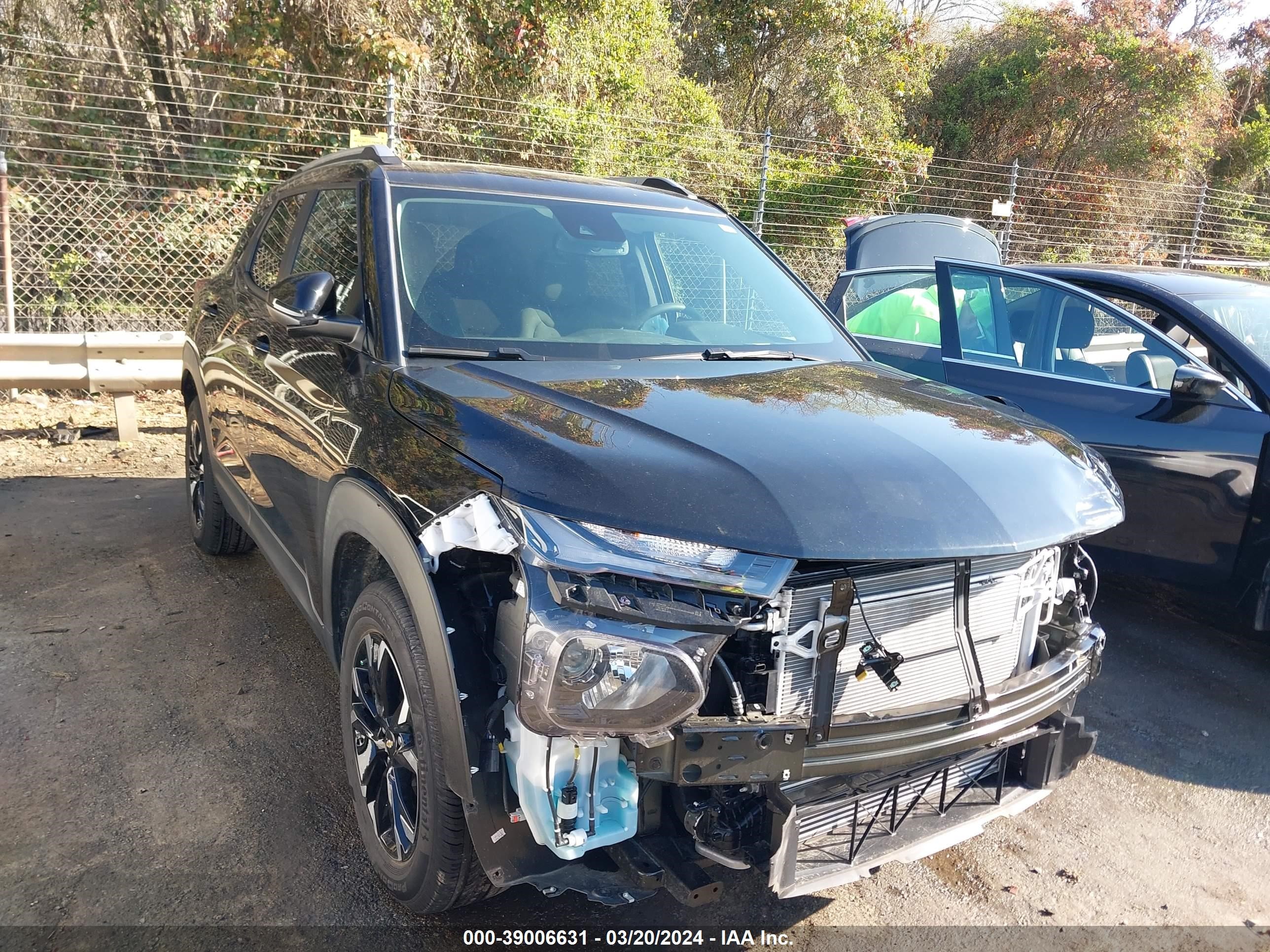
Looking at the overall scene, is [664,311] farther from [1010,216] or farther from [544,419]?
[1010,216]

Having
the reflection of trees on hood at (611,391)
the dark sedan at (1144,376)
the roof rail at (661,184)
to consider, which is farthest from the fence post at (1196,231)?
the reflection of trees on hood at (611,391)

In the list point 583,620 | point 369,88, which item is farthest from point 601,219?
point 369,88

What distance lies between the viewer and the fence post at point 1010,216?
501 inches

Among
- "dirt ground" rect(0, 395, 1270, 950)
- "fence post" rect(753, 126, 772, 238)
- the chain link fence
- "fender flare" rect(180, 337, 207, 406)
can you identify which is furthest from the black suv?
"fence post" rect(753, 126, 772, 238)

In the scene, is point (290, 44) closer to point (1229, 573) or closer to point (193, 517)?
point (193, 517)

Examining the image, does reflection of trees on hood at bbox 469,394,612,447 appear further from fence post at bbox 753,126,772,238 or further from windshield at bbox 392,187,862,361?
fence post at bbox 753,126,772,238

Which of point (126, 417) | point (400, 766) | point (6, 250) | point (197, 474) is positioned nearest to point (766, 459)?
point (400, 766)

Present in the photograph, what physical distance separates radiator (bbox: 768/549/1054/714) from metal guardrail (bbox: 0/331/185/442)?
6.36 m

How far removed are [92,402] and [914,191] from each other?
10.5m

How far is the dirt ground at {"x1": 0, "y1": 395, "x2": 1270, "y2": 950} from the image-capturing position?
2.65m

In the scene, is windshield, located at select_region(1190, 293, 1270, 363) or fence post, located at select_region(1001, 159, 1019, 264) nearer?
windshield, located at select_region(1190, 293, 1270, 363)

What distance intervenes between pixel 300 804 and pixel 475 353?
5.03ft

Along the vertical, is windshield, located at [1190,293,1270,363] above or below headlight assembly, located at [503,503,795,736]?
Answer: above

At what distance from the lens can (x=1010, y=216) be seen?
1290 centimetres
